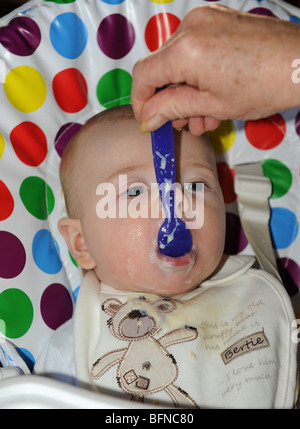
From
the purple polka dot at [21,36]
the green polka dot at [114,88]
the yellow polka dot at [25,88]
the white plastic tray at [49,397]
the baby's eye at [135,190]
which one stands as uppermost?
the purple polka dot at [21,36]

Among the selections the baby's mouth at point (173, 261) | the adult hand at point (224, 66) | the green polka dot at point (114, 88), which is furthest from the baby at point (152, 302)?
the adult hand at point (224, 66)

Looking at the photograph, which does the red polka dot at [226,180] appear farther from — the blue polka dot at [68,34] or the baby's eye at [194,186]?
the blue polka dot at [68,34]

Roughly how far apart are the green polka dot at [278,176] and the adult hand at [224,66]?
0.44 meters

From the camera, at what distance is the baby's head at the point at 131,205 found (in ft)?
2.93

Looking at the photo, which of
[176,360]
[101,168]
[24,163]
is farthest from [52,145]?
[176,360]

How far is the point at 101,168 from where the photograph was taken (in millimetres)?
953

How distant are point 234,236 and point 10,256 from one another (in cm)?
45

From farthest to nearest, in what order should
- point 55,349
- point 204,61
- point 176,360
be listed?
point 55,349
point 176,360
point 204,61

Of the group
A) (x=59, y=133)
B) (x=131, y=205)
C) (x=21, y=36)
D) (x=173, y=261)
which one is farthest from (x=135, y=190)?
(x=21, y=36)

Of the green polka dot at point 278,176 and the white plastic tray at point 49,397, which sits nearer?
the white plastic tray at point 49,397

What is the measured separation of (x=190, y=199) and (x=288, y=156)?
0.32m

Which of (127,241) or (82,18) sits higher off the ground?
(82,18)

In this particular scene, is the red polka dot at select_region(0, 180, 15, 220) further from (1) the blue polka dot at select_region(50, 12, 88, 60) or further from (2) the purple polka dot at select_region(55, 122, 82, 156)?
(1) the blue polka dot at select_region(50, 12, 88, 60)

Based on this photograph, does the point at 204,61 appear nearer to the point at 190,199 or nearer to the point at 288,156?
the point at 190,199
